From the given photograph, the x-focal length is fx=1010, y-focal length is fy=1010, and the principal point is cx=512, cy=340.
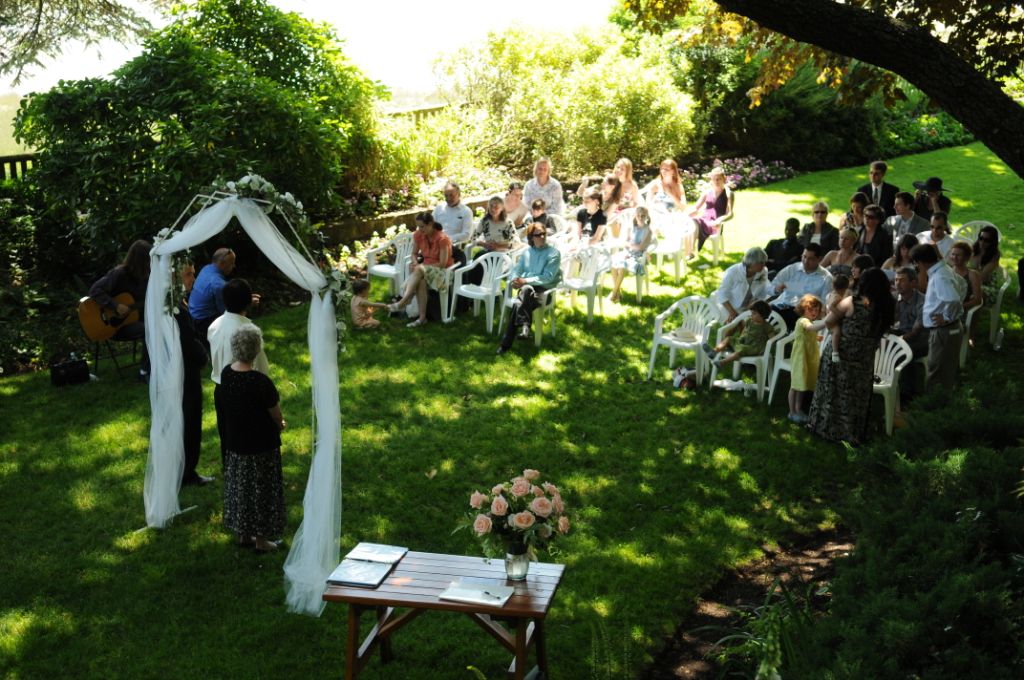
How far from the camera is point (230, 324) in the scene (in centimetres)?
738

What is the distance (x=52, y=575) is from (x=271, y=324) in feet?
17.5

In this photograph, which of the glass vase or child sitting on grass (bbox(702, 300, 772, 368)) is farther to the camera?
child sitting on grass (bbox(702, 300, 772, 368))

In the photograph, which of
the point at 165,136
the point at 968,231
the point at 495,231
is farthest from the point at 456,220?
the point at 968,231

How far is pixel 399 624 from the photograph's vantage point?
223 inches

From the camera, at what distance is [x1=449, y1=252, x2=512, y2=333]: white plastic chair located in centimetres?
1179

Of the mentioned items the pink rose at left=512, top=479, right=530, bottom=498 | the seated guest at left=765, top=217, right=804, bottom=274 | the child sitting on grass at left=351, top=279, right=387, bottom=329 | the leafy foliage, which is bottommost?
the pink rose at left=512, top=479, right=530, bottom=498

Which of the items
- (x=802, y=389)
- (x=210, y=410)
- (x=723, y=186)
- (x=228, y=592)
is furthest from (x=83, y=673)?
(x=723, y=186)

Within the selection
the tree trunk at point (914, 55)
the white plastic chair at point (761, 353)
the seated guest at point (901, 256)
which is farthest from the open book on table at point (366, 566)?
the seated guest at point (901, 256)

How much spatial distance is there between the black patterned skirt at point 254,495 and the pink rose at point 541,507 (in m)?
2.34

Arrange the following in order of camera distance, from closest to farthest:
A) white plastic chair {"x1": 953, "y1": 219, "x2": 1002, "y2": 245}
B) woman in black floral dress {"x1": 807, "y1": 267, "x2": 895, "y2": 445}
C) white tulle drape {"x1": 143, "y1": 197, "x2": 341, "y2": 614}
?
white tulle drape {"x1": 143, "y1": 197, "x2": 341, "y2": 614} → woman in black floral dress {"x1": 807, "y1": 267, "x2": 895, "y2": 445} → white plastic chair {"x1": 953, "y1": 219, "x2": 1002, "y2": 245}

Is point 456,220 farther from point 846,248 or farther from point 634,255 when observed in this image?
point 846,248

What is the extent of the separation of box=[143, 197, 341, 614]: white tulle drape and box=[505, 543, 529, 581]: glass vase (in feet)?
5.03

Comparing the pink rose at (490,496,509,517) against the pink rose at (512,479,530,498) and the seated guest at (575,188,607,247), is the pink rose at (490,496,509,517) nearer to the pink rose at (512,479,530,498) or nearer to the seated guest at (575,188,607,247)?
the pink rose at (512,479,530,498)

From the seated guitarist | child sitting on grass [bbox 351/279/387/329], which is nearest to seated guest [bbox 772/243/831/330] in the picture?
child sitting on grass [bbox 351/279/387/329]
